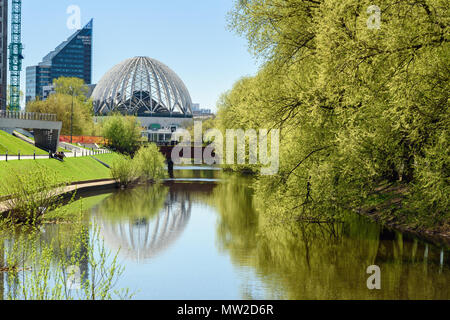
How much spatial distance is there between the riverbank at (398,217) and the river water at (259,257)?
0.63 m

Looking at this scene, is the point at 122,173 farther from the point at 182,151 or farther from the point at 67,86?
the point at 67,86

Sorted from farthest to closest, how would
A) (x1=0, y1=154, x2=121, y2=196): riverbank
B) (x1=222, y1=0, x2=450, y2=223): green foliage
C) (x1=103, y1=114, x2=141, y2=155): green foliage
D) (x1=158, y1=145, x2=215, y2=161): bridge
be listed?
(x1=103, y1=114, x2=141, y2=155): green foliage → (x1=158, y1=145, x2=215, y2=161): bridge → (x1=0, y1=154, x2=121, y2=196): riverbank → (x1=222, y1=0, x2=450, y2=223): green foliage

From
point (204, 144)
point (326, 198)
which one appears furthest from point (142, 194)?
point (204, 144)

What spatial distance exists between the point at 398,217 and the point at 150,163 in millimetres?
31502

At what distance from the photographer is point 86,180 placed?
1695 inches

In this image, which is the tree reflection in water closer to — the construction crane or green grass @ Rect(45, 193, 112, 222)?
green grass @ Rect(45, 193, 112, 222)

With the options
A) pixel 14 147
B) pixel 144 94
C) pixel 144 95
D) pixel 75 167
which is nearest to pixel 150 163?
pixel 75 167

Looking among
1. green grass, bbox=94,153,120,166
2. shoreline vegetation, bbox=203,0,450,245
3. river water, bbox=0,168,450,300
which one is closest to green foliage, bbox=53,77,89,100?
green grass, bbox=94,153,120,166

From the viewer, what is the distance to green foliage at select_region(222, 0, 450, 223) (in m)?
15.4

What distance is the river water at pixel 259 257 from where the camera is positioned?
14.8 meters

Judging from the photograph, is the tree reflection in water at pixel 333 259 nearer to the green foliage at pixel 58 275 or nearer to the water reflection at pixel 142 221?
the water reflection at pixel 142 221

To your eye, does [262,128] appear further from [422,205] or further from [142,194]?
[142,194]

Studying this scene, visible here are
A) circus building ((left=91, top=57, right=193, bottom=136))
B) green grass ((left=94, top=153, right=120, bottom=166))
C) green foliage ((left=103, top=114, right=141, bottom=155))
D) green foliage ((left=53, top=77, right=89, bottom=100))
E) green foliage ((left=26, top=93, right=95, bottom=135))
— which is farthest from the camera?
circus building ((left=91, top=57, right=193, bottom=136))

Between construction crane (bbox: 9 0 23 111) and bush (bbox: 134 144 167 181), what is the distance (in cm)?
7131
